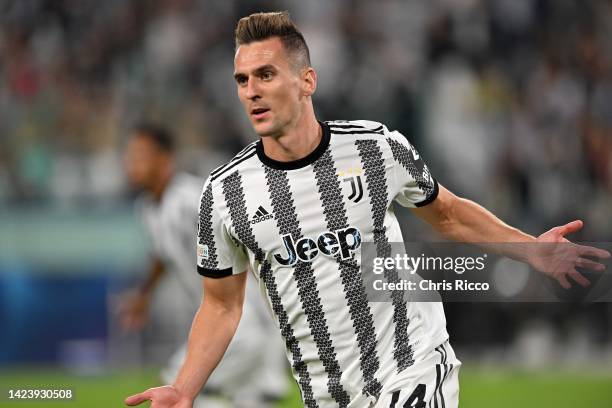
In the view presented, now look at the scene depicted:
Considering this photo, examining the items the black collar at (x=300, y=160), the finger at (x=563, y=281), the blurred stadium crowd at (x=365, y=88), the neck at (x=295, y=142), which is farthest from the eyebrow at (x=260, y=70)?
the blurred stadium crowd at (x=365, y=88)

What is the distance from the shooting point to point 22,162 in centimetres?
1141

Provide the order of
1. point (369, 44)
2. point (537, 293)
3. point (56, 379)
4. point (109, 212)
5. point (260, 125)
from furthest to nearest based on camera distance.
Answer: point (369, 44), point (109, 212), point (56, 379), point (537, 293), point (260, 125)

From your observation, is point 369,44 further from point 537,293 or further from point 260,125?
point 260,125

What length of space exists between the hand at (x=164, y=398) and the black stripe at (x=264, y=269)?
46 cm

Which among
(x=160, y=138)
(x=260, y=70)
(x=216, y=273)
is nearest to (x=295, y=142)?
(x=260, y=70)

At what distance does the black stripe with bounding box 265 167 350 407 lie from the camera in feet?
13.8

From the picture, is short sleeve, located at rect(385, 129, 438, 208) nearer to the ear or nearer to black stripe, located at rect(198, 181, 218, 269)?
the ear

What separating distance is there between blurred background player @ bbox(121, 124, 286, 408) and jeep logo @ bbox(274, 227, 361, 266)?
118 inches

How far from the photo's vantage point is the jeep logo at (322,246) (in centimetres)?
420

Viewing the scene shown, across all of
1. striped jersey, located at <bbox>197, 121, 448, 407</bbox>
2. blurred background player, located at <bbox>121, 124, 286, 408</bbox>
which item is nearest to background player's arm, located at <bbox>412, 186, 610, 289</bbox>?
striped jersey, located at <bbox>197, 121, 448, 407</bbox>

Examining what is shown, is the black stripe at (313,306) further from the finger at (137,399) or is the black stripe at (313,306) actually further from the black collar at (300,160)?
the finger at (137,399)

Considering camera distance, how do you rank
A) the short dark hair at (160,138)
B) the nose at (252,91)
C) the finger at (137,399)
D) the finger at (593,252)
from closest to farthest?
the finger at (137,399), the nose at (252,91), the finger at (593,252), the short dark hair at (160,138)

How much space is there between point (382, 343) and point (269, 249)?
58 cm

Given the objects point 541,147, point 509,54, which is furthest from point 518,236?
point 509,54
